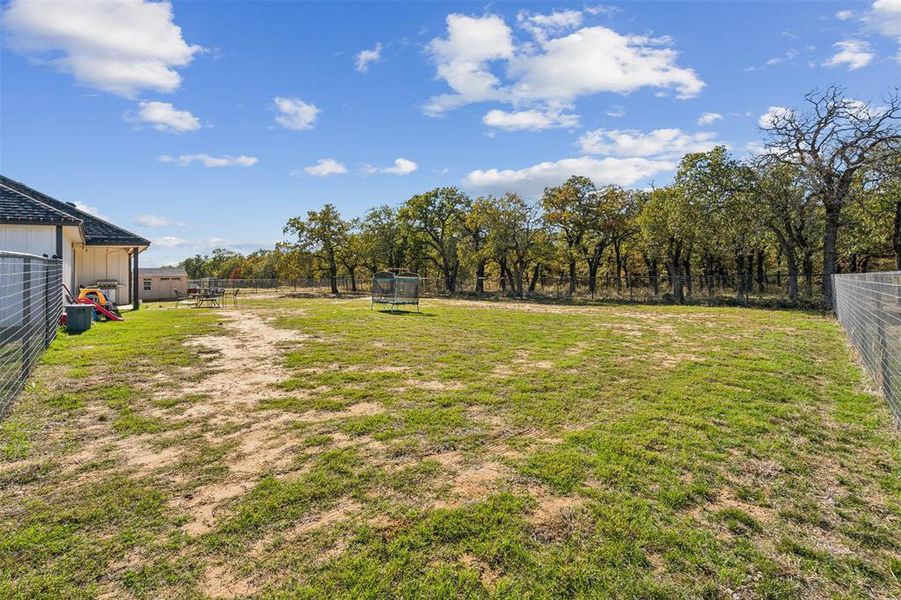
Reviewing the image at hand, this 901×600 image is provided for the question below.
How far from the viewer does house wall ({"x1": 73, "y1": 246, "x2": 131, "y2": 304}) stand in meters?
18.2

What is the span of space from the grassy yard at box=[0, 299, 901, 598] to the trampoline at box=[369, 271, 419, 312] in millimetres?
10781

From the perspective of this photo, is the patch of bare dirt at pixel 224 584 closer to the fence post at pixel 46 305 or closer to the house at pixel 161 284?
the fence post at pixel 46 305

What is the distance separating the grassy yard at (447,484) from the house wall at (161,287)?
87.4 feet

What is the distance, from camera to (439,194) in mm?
35188

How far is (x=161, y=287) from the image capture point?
2953 cm

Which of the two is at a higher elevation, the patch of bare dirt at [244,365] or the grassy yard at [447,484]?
the patch of bare dirt at [244,365]

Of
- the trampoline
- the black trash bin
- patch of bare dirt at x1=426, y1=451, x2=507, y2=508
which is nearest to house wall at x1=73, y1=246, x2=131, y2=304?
the black trash bin

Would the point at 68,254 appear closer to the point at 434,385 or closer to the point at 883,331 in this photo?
the point at 434,385

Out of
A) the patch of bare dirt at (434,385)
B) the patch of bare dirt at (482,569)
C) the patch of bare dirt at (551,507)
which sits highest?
the patch of bare dirt at (434,385)

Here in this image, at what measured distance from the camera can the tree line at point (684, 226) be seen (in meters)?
18.5

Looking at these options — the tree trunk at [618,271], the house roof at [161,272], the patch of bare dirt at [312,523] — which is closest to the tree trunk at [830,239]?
the tree trunk at [618,271]

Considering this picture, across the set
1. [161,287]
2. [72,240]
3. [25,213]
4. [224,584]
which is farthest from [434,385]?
[161,287]

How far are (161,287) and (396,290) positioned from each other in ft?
70.6

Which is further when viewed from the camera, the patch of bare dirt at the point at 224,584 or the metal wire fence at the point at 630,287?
the metal wire fence at the point at 630,287
